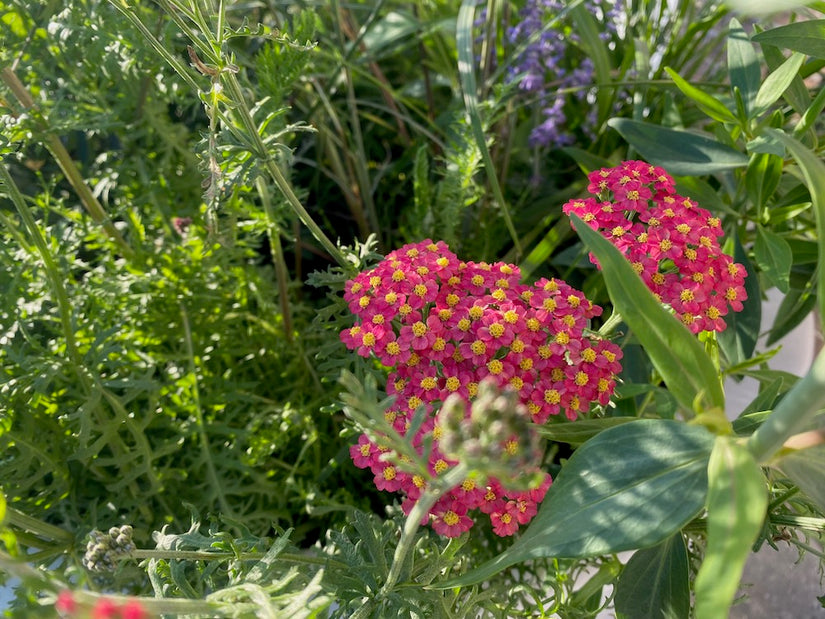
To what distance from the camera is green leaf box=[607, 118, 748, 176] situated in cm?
66

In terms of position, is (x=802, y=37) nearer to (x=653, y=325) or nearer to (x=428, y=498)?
(x=653, y=325)

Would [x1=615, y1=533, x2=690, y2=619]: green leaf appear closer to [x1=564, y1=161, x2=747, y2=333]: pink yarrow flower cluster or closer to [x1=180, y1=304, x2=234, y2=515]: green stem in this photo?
[x1=564, y1=161, x2=747, y2=333]: pink yarrow flower cluster

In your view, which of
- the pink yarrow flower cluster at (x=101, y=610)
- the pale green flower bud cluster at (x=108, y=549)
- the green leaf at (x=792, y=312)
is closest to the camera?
the pink yarrow flower cluster at (x=101, y=610)

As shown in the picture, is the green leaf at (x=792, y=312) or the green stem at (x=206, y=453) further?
the green leaf at (x=792, y=312)

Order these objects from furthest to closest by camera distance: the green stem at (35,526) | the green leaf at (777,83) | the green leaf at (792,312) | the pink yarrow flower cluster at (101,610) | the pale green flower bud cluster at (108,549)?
the green leaf at (792,312), the green leaf at (777,83), the green stem at (35,526), the pale green flower bud cluster at (108,549), the pink yarrow flower cluster at (101,610)

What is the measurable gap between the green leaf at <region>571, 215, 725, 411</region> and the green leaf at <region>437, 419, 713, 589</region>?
0.03 meters

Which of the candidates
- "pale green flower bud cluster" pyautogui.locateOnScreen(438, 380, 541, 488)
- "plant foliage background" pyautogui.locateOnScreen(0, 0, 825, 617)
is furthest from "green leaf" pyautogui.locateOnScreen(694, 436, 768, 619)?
"pale green flower bud cluster" pyautogui.locateOnScreen(438, 380, 541, 488)

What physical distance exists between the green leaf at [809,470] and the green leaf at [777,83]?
0.34m

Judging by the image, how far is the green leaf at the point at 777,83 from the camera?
1.96 feet

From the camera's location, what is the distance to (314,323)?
→ 58 cm

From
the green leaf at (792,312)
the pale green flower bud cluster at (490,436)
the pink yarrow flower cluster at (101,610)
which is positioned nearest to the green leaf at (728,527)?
the pale green flower bud cluster at (490,436)

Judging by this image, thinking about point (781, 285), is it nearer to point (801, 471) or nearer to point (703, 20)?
point (801, 471)

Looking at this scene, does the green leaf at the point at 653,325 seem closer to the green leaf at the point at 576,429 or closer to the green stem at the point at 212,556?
the green leaf at the point at 576,429

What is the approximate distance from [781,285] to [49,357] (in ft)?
1.98
